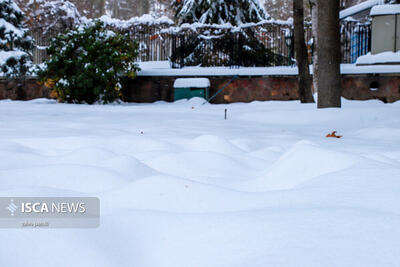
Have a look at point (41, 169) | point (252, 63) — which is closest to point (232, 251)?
point (41, 169)

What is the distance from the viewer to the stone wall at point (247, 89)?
9.82 metres

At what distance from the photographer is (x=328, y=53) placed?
619 centimetres

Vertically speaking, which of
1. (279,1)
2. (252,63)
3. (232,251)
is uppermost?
(279,1)

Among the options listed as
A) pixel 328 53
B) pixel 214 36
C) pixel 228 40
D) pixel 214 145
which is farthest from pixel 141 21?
pixel 214 145

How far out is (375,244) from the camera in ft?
3.58

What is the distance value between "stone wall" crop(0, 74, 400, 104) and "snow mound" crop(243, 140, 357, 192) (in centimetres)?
835

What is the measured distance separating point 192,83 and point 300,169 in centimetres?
841

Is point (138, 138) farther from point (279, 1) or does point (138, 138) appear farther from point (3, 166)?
point (279, 1)

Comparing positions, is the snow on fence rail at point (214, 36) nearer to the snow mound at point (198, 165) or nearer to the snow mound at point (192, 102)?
the snow mound at point (192, 102)

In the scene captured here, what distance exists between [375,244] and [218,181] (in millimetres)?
1114

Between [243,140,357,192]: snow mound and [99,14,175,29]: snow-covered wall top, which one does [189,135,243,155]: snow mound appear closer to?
[243,140,357,192]: snow mound

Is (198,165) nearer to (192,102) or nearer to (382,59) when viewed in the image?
(192,102)

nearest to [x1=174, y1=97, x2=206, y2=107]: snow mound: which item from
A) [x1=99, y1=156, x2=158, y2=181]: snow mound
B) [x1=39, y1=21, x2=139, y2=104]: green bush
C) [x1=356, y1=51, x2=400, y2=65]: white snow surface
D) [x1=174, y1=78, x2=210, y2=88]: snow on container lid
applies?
[x1=174, y1=78, x2=210, y2=88]: snow on container lid

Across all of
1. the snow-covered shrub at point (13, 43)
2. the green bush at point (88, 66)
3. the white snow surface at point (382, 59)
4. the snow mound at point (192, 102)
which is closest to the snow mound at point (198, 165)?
the snow mound at point (192, 102)
